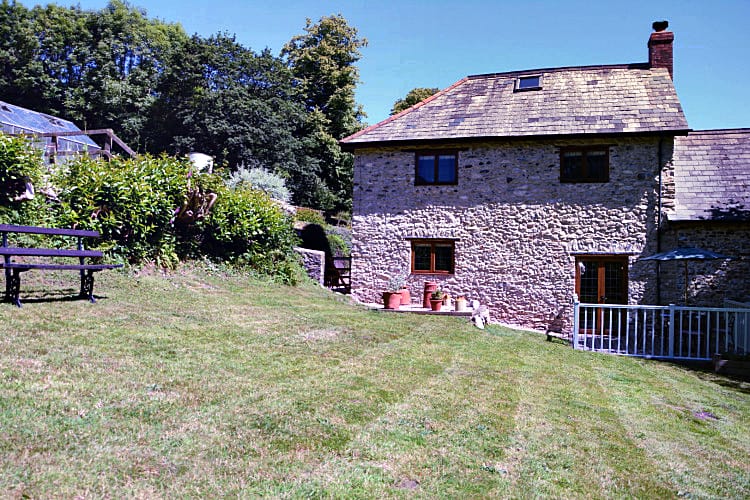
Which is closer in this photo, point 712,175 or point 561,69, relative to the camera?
point 712,175

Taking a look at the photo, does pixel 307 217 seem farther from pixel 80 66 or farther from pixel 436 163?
pixel 80 66

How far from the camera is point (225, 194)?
45.2 ft

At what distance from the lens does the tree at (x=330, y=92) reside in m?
33.7

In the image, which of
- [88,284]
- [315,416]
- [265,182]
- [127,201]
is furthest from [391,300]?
[265,182]

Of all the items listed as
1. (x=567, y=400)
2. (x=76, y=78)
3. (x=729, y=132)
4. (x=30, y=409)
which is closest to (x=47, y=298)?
(x=30, y=409)

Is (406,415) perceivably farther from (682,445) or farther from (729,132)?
(729,132)

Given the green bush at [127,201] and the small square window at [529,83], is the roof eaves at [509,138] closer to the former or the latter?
the small square window at [529,83]

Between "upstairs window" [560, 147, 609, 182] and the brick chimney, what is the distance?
4167mm

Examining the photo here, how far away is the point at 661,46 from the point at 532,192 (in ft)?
21.5

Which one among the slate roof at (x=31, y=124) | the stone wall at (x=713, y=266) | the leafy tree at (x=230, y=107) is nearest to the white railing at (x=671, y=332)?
the stone wall at (x=713, y=266)

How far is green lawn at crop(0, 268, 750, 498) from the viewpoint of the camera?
3.38m

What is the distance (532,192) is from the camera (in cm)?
Answer: 1486

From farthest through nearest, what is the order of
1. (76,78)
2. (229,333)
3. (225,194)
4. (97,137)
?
(76,78), (97,137), (225,194), (229,333)

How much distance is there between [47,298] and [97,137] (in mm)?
27960
